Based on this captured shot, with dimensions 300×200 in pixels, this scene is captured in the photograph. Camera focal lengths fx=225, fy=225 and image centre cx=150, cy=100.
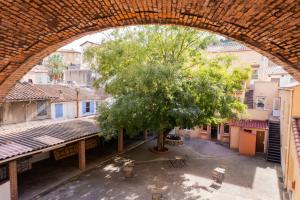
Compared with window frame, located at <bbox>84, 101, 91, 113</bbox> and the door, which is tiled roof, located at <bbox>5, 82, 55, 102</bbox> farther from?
the door

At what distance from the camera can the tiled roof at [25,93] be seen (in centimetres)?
1739

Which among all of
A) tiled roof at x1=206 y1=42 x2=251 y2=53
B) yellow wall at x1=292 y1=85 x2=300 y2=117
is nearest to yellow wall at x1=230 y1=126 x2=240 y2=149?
yellow wall at x1=292 y1=85 x2=300 y2=117

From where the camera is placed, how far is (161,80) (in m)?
12.3

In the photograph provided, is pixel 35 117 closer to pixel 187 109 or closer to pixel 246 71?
pixel 187 109

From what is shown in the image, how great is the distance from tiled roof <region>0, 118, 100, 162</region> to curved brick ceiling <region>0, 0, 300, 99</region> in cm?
674

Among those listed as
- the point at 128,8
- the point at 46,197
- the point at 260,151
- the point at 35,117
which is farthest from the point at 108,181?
the point at 260,151

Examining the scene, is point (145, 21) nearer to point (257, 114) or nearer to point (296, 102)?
point (296, 102)

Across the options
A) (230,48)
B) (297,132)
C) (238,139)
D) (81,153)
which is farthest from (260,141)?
(81,153)

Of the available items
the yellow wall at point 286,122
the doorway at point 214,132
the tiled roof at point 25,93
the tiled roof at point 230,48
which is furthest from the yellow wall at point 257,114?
the tiled roof at point 25,93

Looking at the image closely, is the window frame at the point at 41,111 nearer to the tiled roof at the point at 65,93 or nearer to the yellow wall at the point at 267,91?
the tiled roof at the point at 65,93

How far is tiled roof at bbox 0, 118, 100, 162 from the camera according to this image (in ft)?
35.5

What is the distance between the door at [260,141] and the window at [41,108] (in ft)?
62.9

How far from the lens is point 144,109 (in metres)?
14.0

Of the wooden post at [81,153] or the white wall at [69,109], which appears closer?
the wooden post at [81,153]
